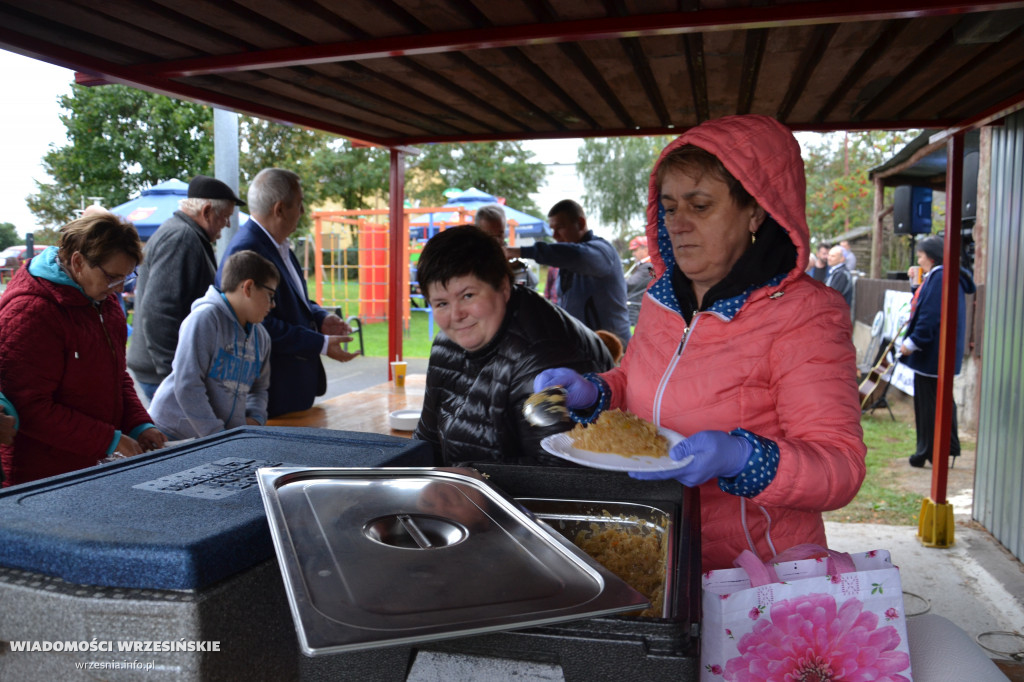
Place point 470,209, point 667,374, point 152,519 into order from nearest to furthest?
point 152,519 < point 667,374 < point 470,209

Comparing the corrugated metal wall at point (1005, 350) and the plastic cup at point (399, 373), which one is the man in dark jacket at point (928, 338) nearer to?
the corrugated metal wall at point (1005, 350)

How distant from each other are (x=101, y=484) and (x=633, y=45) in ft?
7.51

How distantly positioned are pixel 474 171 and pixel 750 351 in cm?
2396

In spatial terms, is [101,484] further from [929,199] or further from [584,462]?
[929,199]

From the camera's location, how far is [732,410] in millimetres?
1521

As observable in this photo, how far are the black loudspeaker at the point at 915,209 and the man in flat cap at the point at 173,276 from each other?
843 centimetres

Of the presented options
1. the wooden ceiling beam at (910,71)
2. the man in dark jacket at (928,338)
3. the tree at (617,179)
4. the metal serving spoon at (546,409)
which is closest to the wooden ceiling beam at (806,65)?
the wooden ceiling beam at (910,71)

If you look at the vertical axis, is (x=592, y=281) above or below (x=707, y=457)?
above

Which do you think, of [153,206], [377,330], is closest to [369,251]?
[377,330]

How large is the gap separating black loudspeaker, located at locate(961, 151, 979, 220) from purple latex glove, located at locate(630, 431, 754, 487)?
27.1 feet

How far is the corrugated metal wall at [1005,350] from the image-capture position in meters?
4.14

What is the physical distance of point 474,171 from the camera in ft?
81.0

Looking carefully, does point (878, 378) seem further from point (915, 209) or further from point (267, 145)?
point (267, 145)

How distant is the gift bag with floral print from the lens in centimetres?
104
